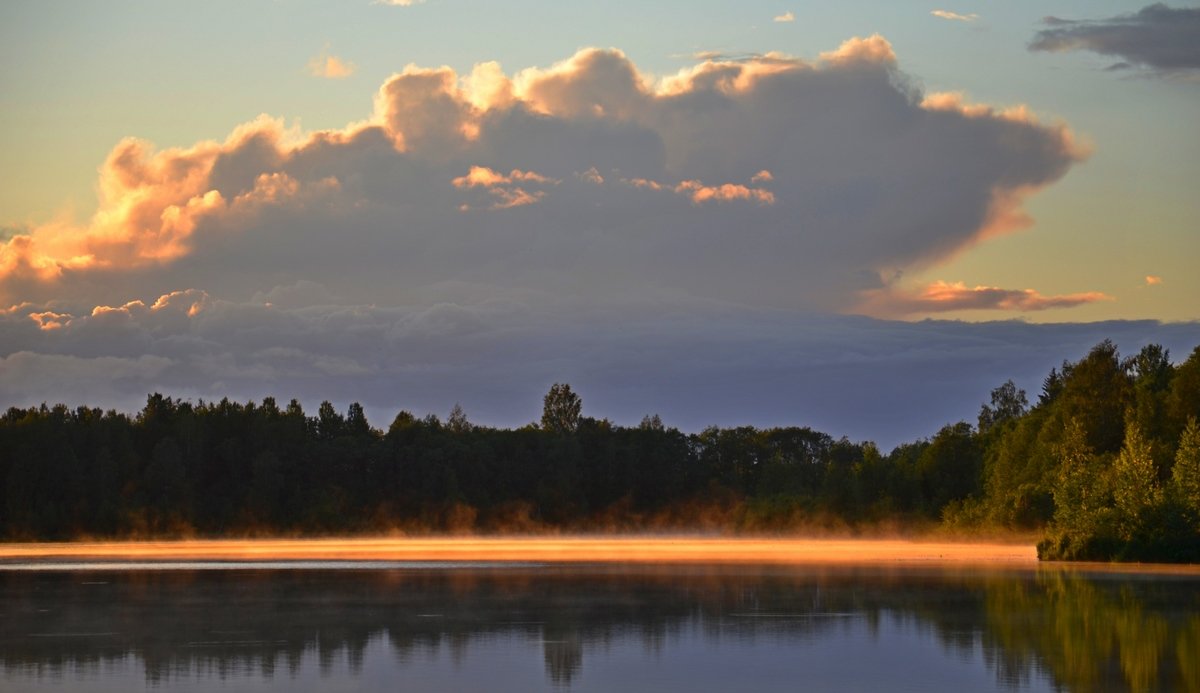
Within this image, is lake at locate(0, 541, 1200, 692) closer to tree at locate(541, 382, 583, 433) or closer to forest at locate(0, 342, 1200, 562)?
forest at locate(0, 342, 1200, 562)

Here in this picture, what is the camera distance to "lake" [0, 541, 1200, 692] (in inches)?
1008

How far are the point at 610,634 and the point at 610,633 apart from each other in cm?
22

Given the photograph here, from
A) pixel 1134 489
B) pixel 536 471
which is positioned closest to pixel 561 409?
pixel 536 471

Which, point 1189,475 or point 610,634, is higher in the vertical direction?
point 1189,475

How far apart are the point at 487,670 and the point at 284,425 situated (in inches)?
4702

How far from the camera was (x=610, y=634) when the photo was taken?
32.6m

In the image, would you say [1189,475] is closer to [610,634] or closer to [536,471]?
[610,634]

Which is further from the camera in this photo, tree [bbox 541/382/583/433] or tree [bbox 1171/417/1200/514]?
tree [bbox 541/382/583/433]

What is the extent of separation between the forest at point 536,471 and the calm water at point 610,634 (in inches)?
1256

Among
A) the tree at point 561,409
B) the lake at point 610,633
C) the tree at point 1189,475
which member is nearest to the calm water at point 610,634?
the lake at point 610,633

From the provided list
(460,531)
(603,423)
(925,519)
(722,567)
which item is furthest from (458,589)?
(603,423)

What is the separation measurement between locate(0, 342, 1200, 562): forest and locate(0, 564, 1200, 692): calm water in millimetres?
31894

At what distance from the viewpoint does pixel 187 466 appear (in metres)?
137

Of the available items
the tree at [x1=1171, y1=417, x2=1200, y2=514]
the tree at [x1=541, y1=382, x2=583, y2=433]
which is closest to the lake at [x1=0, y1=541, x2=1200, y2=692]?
the tree at [x1=1171, y1=417, x2=1200, y2=514]
